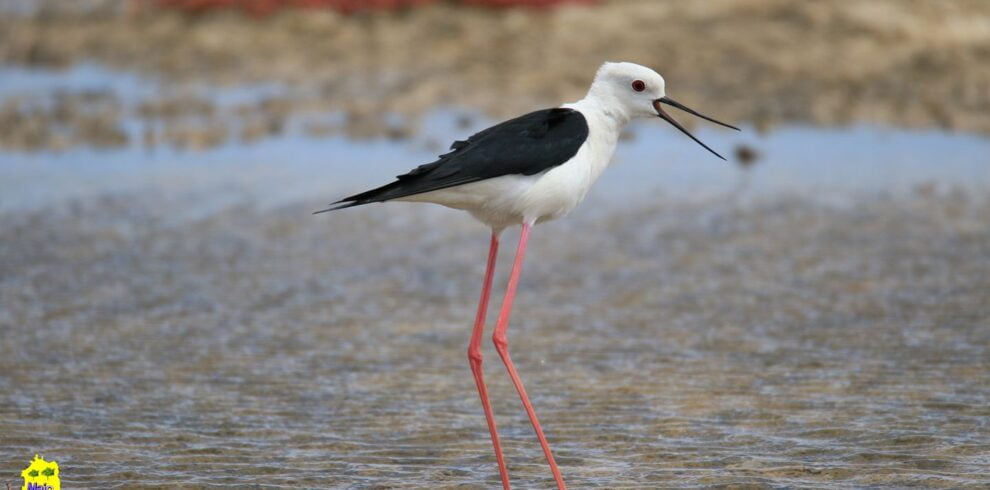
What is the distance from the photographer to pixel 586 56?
1429cm

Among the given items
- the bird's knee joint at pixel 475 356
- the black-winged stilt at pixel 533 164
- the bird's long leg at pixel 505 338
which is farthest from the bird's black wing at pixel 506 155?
the bird's knee joint at pixel 475 356

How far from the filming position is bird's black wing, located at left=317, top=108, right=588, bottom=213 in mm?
4977

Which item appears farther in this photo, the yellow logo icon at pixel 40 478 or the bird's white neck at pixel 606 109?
the bird's white neck at pixel 606 109

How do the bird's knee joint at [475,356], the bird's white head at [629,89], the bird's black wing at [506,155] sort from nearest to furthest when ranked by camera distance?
the bird's black wing at [506,155]
the bird's white head at [629,89]
the bird's knee joint at [475,356]

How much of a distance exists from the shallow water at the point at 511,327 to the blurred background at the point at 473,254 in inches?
1.0

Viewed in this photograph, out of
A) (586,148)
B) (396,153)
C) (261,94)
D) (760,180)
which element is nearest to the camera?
(586,148)

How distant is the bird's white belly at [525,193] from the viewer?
5.04m

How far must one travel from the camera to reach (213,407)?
597cm

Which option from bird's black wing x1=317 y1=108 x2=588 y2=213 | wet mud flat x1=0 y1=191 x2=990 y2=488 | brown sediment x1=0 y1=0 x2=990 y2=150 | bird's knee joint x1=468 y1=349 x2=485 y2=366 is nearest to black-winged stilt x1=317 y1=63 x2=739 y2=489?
bird's black wing x1=317 y1=108 x2=588 y2=213

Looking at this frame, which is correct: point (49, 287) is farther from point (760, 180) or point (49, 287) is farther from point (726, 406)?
point (760, 180)

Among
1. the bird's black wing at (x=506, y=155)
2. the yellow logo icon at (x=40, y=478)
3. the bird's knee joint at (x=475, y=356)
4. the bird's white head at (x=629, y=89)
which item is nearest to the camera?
the yellow logo icon at (x=40, y=478)

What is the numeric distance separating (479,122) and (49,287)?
17.0ft

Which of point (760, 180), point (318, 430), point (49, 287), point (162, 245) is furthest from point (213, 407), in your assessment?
point (760, 180)

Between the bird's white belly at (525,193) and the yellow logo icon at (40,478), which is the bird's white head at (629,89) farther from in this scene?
the yellow logo icon at (40,478)
